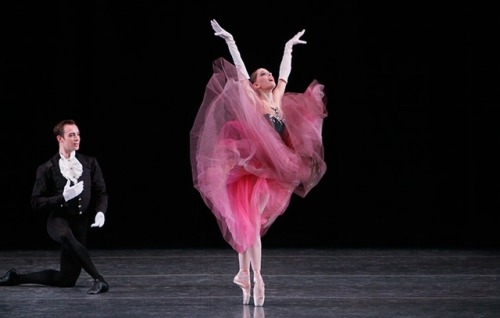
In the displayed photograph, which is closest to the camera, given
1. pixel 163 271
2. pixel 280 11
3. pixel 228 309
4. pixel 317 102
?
pixel 228 309

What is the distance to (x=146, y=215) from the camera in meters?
7.34

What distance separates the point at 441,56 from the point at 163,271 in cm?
264

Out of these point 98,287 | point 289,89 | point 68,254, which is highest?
point 289,89

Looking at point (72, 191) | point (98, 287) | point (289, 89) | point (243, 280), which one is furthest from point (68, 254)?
point (289, 89)

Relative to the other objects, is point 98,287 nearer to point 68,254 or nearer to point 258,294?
point 68,254

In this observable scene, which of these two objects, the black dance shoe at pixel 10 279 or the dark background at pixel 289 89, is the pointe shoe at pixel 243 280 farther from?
the dark background at pixel 289 89

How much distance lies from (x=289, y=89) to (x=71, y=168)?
7.95 feet

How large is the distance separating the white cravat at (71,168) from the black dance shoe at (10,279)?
591 millimetres

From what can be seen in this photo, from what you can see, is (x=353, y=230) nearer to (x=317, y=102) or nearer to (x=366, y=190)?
(x=366, y=190)

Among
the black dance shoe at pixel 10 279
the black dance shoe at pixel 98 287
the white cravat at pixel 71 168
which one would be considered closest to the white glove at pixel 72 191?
the white cravat at pixel 71 168

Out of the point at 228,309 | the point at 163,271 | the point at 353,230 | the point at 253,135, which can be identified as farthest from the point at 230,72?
the point at 353,230
